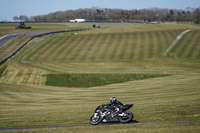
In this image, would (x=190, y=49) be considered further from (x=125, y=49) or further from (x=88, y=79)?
(x=88, y=79)

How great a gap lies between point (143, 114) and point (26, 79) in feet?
120

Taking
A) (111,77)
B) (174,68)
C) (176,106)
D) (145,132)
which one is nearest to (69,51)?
(111,77)

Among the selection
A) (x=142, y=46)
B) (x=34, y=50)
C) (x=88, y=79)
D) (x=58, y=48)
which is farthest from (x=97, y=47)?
(x=88, y=79)

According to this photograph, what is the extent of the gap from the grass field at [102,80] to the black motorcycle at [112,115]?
769 millimetres

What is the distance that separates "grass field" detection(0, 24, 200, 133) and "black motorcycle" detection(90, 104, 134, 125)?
0.77m

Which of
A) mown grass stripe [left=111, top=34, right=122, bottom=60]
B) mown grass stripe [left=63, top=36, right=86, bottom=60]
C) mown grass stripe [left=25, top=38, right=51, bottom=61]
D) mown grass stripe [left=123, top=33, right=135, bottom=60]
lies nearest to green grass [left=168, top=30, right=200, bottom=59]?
mown grass stripe [left=123, top=33, right=135, bottom=60]

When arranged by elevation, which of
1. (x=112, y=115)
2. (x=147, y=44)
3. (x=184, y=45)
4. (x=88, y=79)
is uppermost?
(x=112, y=115)

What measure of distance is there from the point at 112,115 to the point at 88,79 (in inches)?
1310

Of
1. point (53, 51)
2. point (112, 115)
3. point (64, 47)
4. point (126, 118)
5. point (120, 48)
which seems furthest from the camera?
point (64, 47)

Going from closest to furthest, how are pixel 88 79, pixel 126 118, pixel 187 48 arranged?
pixel 126 118, pixel 88 79, pixel 187 48

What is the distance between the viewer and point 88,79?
52250 mm

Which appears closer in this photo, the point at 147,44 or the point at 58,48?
the point at 147,44

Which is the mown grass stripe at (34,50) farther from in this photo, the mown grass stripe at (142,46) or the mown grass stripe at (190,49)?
the mown grass stripe at (190,49)

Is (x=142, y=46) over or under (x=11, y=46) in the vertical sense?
under
